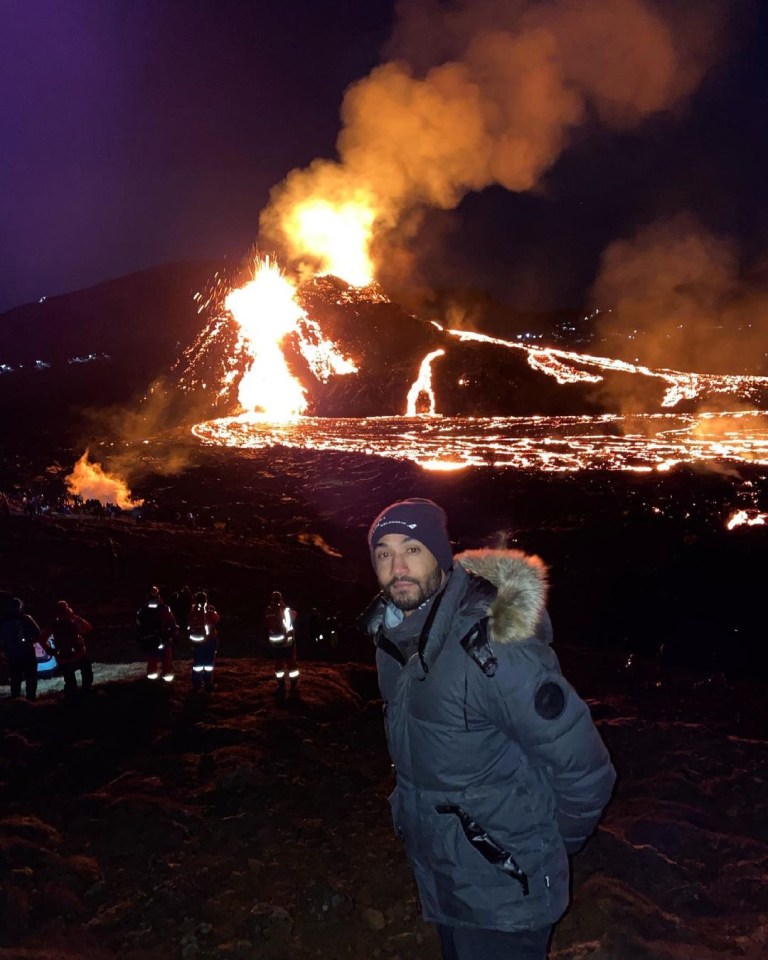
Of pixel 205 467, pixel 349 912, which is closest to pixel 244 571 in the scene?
pixel 349 912

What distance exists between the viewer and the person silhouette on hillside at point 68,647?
8734 mm

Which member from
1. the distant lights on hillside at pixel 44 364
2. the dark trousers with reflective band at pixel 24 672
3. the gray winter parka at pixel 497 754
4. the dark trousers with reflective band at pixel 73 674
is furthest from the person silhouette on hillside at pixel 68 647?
the distant lights on hillside at pixel 44 364

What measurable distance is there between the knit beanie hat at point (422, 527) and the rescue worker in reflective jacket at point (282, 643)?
6.98m

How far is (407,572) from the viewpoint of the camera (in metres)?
2.53

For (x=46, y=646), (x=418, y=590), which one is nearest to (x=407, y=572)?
(x=418, y=590)

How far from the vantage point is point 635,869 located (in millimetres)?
4855

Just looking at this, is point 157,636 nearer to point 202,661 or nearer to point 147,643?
point 147,643

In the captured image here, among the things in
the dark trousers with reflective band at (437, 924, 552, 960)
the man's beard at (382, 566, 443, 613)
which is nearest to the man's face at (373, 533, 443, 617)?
the man's beard at (382, 566, 443, 613)

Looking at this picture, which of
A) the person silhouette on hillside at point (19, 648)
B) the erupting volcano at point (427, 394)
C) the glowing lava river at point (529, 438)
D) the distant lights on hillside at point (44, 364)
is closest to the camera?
the person silhouette on hillside at point (19, 648)

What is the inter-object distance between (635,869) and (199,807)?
3.59 meters

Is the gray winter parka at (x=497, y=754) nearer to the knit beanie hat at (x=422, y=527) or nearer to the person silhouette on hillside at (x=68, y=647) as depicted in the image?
the knit beanie hat at (x=422, y=527)

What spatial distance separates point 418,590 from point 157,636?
782cm

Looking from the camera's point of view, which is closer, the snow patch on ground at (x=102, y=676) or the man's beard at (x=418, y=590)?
the man's beard at (x=418, y=590)

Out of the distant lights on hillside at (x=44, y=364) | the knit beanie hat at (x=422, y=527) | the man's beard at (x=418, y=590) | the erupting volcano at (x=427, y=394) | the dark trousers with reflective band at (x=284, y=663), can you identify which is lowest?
the dark trousers with reflective band at (x=284, y=663)
